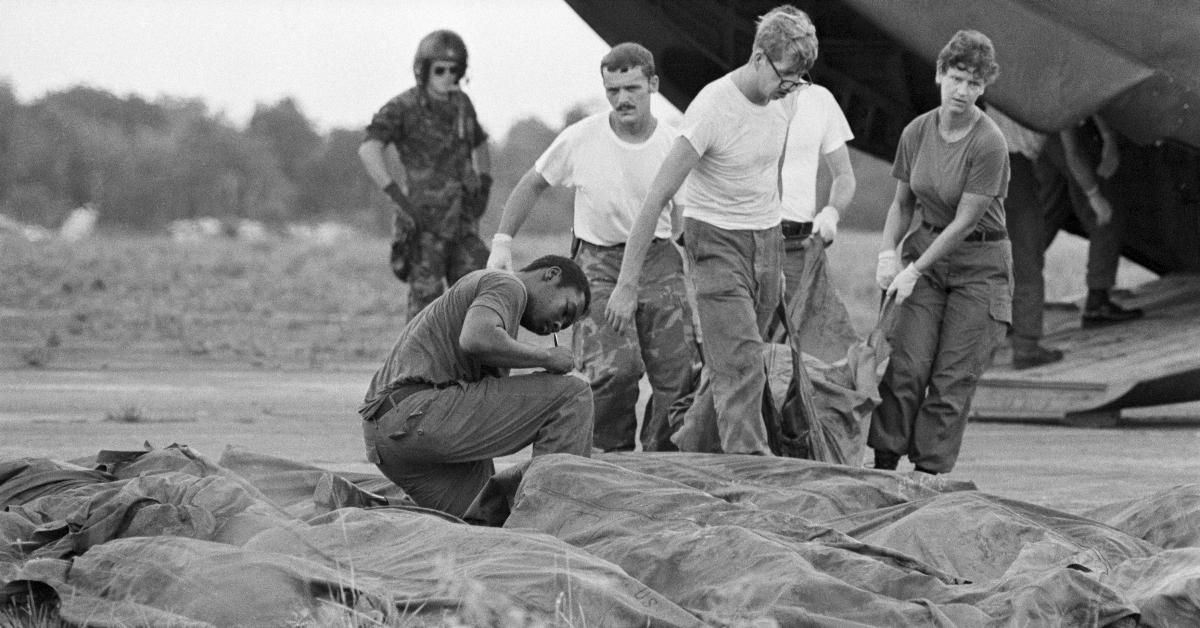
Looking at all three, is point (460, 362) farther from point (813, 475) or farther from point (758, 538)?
point (758, 538)

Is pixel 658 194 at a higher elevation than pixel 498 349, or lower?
higher

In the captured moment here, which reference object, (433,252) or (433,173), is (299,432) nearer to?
(433,252)

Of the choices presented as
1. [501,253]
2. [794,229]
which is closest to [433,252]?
[501,253]

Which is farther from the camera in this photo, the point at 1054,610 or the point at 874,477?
the point at 874,477

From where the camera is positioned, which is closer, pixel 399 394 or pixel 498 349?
pixel 498 349

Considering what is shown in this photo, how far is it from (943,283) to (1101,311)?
16.0ft

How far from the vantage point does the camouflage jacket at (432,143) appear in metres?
9.74

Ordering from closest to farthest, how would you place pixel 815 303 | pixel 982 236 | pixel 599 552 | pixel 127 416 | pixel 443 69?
pixel 599 552 < pixel 982 236 < pixel 815 303 < pixel 127 416 < pixel 443 69

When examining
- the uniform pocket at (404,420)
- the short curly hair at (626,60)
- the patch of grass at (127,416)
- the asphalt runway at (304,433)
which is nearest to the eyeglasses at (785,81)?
the short curly hair at (626,60)

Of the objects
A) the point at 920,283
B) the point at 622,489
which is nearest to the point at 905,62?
the point at 920,283

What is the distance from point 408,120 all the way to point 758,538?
215 inches

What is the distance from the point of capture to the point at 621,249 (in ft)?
24.8

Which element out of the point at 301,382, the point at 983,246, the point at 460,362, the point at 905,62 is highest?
the point at 905,62

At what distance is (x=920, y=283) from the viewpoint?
7.51 metres
